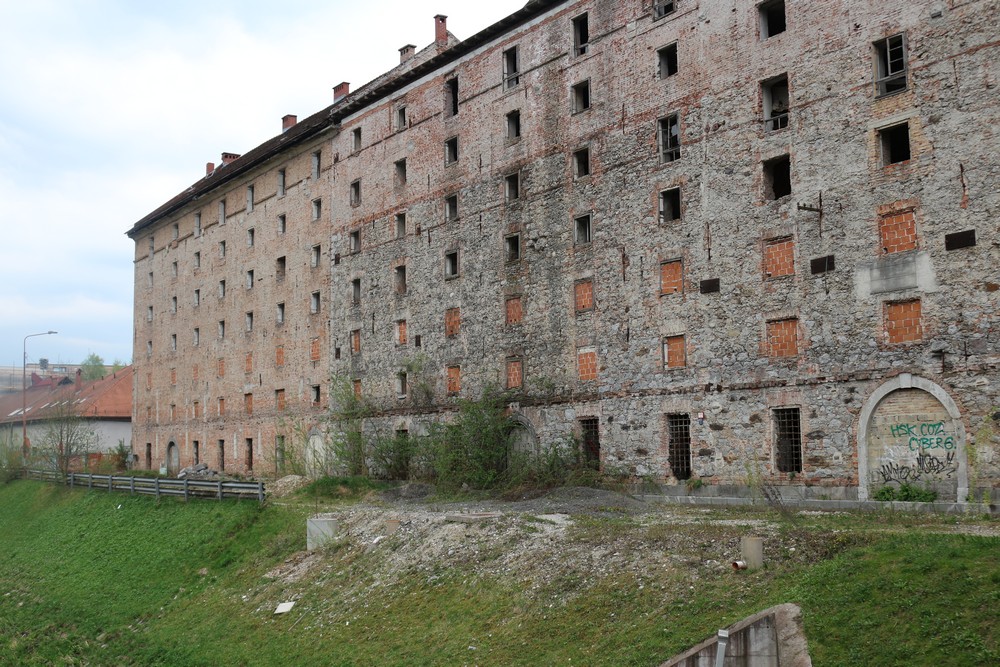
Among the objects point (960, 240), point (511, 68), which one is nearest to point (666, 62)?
point (511, 68)

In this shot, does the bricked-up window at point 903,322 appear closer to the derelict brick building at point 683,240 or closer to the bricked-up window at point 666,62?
the derelict brick building at point 683,240

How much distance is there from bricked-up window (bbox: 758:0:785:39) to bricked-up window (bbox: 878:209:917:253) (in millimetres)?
6187

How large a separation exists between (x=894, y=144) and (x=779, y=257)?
3683 mm

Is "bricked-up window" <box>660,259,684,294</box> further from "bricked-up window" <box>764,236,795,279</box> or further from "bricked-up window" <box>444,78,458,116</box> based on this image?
"bricked-up window" <box>444,78,458,116</box>

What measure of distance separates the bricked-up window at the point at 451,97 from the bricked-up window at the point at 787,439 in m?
17.5

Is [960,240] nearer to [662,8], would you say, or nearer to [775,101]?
[775,101]

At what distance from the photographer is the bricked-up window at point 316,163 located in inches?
1593

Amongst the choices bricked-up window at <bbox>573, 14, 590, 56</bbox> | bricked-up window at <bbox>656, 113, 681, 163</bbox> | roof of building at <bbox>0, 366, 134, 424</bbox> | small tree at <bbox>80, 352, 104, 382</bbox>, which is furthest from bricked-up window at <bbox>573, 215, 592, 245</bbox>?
small tree at <bbox>80, 352, 104, 382</bbox>

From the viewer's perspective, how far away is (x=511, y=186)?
30.6 m

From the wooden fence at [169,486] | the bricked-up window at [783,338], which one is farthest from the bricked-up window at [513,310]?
the wooden fence at [169,486]

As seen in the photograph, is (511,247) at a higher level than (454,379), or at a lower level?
higher

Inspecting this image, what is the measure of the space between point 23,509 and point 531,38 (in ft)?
A: 103

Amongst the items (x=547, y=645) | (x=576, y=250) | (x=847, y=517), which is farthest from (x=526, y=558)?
(x=576, y=250)

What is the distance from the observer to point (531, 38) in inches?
1194
